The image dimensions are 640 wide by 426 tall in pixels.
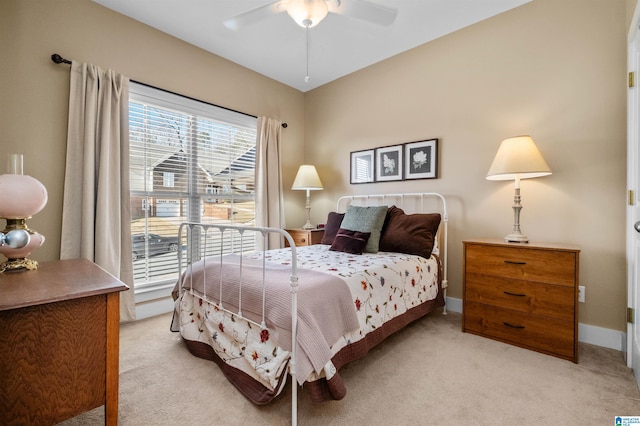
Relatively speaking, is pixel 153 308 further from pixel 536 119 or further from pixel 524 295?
pixel 536 119

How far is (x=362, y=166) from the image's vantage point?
359 cm

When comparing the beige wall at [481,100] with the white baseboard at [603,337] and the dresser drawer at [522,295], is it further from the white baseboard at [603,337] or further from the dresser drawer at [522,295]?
the dresser drawer at [522,295]

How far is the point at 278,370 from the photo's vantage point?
1.35 m

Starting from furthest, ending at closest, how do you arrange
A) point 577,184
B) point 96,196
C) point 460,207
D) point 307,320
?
point 460,207
point 96,196
point 577,184
point 307,320

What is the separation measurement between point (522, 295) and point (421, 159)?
1591 mm

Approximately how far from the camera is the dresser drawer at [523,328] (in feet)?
6.32

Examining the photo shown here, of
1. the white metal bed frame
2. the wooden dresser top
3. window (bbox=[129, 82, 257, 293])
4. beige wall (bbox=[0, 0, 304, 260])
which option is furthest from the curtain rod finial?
the wooden dresser top

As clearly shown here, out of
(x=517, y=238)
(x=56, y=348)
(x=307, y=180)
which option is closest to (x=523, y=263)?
(x=517, y=238)

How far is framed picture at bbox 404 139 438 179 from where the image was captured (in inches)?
118

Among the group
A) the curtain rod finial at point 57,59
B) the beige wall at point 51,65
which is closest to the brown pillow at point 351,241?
the beige wall at point 51,65

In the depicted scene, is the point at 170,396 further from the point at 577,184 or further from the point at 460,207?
the point at 577,184

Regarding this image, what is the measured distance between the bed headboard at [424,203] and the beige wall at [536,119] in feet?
0.29

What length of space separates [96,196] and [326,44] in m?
2.62

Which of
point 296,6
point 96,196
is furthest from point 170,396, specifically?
point 296,6
